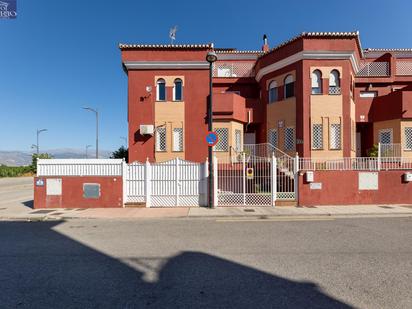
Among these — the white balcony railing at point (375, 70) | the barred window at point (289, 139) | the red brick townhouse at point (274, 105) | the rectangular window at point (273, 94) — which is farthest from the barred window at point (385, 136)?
the rectangular window at point (273, 94)

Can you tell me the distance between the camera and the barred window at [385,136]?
15336 mm

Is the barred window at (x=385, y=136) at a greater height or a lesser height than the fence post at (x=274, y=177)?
greater

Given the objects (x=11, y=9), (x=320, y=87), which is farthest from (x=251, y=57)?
(x=11, y=9)

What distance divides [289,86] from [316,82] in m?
1.59

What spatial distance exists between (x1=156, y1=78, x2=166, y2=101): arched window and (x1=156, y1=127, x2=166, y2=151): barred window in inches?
82.3

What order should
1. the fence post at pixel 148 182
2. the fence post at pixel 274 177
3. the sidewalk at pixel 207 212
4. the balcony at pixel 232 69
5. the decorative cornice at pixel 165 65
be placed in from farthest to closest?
the balcony at pixel 232 69 → the decorative cornice at pixel 165 65 → the fence post at pixel 148 182 → the fence post at pixel 274 177 → the sidewalk at pixel 207 212

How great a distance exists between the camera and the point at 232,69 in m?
18.6

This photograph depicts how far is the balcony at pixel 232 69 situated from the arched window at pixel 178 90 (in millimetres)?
4317

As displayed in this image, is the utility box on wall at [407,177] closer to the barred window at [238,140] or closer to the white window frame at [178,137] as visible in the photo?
the barred window at [238,140]

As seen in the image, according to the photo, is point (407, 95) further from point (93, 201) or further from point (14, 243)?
point (14, 243)

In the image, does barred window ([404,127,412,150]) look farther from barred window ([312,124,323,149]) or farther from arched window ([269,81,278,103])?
arched window ([269,81,278,103])

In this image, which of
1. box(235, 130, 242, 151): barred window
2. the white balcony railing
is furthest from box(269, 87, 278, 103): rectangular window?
the white balcony railing

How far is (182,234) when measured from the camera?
667cm

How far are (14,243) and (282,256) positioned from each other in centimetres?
672
